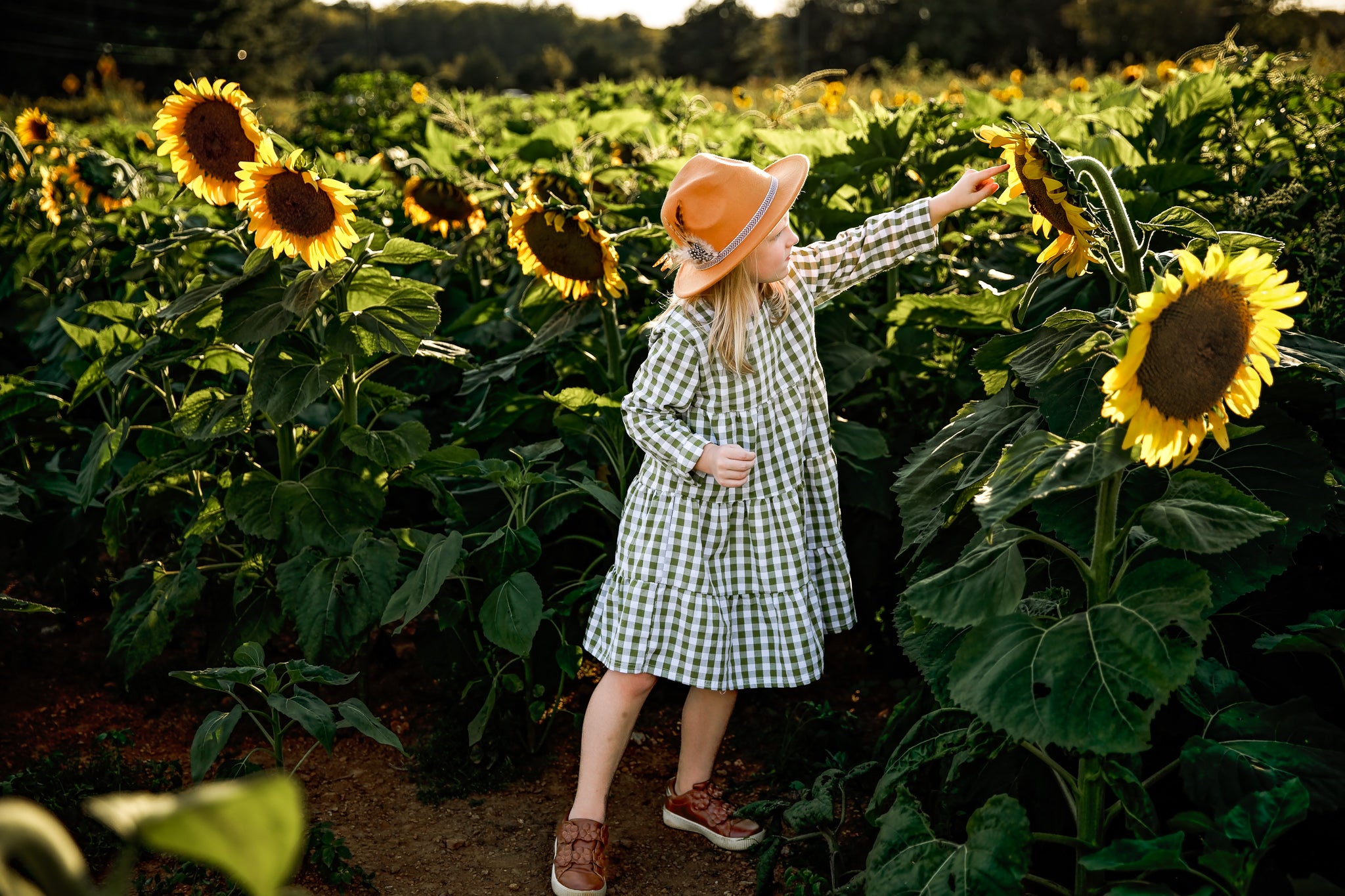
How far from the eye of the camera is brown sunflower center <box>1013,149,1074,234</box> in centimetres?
180

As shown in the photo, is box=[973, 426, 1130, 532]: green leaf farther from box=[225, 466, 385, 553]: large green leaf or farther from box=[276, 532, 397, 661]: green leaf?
box=[225, 466, 385, 553]: large green leaf

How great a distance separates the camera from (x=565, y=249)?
9.30 ft

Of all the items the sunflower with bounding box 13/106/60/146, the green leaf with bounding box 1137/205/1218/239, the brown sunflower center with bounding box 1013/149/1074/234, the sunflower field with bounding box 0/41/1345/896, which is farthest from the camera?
the sunflower with bounding box 13/106/60/146

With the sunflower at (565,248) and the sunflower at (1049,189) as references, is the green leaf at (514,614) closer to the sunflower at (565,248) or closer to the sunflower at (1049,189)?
the sunflower at (565,248)

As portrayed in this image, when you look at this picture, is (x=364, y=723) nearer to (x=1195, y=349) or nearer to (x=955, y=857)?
(x=955, y=857)

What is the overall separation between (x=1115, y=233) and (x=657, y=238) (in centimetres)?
200

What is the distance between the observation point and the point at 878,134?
309cm

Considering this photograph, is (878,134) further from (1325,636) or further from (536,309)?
(1325,636)

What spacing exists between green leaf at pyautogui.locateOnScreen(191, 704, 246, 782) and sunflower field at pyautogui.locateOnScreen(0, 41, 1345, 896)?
18 mm

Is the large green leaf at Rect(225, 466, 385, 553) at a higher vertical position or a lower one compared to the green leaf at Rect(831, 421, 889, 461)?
lower

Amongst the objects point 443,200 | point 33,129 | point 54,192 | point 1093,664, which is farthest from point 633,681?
point 33,129

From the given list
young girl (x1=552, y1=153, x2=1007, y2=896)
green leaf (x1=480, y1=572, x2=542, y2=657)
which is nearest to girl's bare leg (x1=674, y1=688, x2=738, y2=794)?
young girl (x1=552, y1=153, x2=1007, y2=896)

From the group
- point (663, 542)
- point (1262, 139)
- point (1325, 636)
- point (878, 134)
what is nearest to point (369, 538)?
point (663, 542)

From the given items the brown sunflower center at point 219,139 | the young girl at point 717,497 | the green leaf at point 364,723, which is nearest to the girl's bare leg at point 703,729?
the young girl at point 717,497
